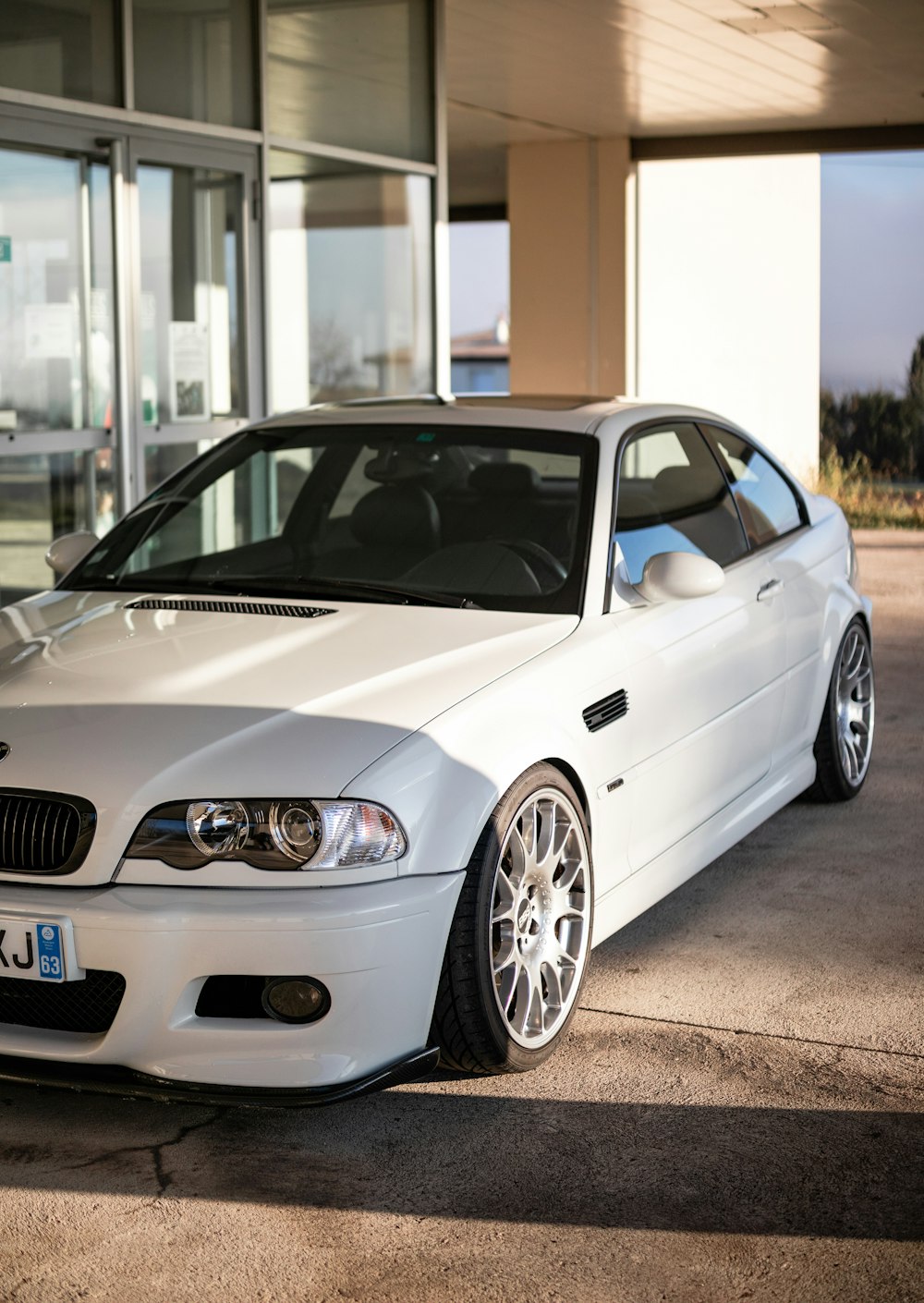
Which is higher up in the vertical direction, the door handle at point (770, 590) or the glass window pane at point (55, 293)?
the glass window pane at point (55, 293)

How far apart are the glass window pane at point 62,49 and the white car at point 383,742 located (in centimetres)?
345

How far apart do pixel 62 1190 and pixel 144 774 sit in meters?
0.82

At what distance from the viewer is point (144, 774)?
329 centimetres

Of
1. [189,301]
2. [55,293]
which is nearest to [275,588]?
[55,293]

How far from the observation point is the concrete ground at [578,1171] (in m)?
2.89

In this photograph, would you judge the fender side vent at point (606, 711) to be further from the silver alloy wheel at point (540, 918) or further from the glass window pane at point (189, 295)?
the glass window pane at point (189, 295)

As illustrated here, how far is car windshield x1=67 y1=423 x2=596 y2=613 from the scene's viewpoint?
4414 mm

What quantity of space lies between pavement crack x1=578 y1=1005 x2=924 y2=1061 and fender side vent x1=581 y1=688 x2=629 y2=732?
693mm

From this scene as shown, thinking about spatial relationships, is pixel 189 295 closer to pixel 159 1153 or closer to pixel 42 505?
pixel 42 505

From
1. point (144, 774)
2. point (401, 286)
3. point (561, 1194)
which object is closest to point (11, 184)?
point (401, 286)

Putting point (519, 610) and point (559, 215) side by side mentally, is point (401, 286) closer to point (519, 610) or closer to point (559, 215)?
point (519, 610)

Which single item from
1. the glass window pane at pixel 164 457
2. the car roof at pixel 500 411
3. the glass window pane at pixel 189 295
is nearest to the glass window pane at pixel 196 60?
the glass window pane at pixel 189 295

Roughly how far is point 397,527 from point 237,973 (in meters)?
1.87

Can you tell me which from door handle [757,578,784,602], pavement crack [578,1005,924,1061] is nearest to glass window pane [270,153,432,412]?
door handle [757,578,784,602]
